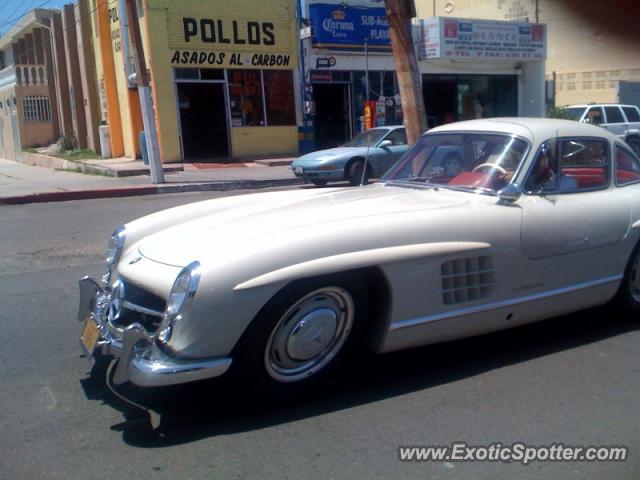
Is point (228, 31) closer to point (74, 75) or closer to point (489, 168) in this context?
point (74, 75)

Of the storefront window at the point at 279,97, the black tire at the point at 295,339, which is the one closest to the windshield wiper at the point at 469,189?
the black tire at the point at 295,339

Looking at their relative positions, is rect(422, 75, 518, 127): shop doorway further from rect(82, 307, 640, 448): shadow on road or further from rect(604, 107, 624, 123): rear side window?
rect(82, 307, 640, 448): shadow on road

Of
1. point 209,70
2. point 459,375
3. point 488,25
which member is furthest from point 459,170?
point 488,25

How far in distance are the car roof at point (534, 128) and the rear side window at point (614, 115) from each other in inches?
672

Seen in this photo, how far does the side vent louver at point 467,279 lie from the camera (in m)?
3.99

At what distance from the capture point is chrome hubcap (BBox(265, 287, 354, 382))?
3.62m

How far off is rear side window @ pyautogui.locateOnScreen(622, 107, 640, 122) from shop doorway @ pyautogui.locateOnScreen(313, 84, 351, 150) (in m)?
8.40

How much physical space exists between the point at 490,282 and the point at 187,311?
1.82 meters

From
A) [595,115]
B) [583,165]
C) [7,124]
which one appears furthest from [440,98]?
[583,165]

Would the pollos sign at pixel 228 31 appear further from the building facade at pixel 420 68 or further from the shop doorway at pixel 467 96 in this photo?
the shop doorway at pixel 467 96

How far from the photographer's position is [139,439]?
340 cm

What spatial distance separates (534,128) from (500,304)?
1.30 metres

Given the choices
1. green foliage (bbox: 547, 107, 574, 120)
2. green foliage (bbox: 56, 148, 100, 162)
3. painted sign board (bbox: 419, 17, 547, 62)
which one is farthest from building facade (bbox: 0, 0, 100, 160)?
green foliage (bbox: 547, 107, 574, 120)

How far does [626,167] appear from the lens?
A: 514 centimetres
